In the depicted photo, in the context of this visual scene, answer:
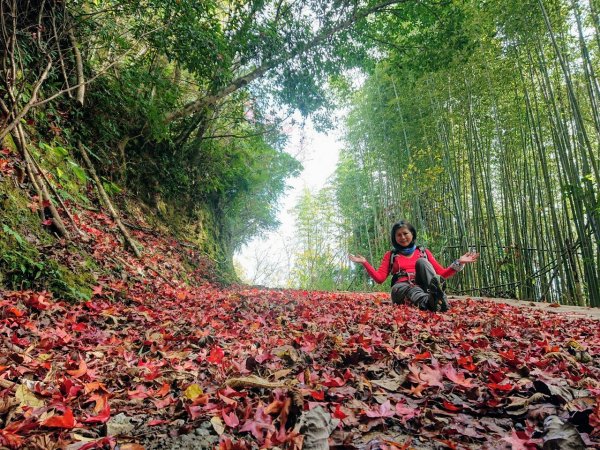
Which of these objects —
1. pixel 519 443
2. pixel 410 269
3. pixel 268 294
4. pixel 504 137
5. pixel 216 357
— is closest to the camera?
pixel 519 443

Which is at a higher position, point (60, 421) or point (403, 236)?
point (403, 236)

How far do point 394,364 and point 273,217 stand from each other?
52.2ft

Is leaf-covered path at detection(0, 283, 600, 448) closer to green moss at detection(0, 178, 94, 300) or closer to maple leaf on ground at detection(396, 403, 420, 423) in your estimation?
maple leaf on ground at detection(396, 403, 420, 423)

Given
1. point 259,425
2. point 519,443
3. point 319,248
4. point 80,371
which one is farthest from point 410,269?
point 319,248

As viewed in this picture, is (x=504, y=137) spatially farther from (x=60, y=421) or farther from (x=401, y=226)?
(x=60, y=421)

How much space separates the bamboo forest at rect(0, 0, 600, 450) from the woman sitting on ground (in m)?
0.03

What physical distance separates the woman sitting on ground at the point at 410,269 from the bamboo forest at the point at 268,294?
1.1 inches

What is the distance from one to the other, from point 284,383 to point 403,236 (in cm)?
299

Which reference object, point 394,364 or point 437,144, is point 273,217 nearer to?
point 437,144

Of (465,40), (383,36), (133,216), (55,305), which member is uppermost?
(383,36)

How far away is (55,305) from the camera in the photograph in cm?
220

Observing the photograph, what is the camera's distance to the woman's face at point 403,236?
3939mm

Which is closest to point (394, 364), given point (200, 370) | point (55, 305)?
point (200, 370)

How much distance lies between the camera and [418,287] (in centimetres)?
367
